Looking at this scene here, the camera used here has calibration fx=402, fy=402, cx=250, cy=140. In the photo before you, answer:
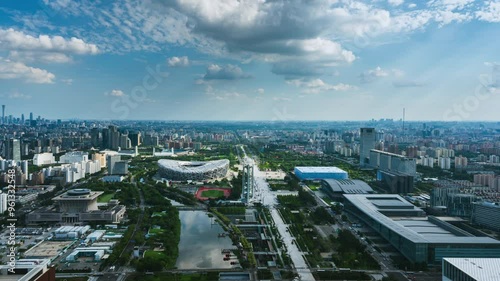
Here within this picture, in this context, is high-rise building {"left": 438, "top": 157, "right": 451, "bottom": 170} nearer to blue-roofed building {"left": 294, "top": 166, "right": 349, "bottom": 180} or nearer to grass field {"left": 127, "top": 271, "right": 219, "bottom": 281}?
blue-roofed building {"left": 294, "top": 166, "right": 349, "bottom": 180}

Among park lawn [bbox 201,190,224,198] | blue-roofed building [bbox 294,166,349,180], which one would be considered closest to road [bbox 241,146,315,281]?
park lawn [bbox 201,190,224,198]

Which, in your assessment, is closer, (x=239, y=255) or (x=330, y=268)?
→ (x=330, y=268)

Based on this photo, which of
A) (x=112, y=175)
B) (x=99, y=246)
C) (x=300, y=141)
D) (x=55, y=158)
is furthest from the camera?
(x=300, y=141)


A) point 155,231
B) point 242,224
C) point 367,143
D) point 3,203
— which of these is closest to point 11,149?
point 3,203

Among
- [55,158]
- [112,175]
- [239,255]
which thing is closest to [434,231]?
[239,255]

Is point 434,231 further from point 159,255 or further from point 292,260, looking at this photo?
point 159,255

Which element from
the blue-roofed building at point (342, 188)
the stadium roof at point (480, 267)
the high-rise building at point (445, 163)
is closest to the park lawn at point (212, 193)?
the blue-roofed building at point (342, 188)
